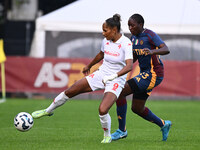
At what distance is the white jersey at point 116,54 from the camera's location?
8.06m

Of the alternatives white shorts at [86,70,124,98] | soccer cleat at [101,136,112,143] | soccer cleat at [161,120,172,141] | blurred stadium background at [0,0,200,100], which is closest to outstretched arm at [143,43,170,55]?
white shorts at [86,70,124,98]

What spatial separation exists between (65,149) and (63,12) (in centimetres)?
1404

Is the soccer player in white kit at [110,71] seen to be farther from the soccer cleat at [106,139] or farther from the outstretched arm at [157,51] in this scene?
the outstretched arm at [157,51]

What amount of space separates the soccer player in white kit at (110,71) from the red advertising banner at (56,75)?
38.8ft

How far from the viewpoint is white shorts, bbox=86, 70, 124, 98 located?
8117 millimetres

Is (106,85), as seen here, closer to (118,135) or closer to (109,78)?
(109,78)

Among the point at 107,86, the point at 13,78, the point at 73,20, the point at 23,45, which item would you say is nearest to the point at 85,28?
the point at 73,20

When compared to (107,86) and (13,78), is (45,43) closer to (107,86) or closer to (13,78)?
(13,78)

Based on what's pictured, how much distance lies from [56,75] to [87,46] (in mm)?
2258

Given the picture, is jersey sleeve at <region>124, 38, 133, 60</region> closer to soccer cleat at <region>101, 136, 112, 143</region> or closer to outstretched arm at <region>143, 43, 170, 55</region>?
outstretched arm at <region>143, 43, 170, 55</region>

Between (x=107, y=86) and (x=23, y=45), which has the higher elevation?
(x=107, y=86)

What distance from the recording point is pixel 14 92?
2109 centimetres

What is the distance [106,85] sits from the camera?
8203 mm

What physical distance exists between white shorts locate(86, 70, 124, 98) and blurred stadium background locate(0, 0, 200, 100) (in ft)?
37.6
